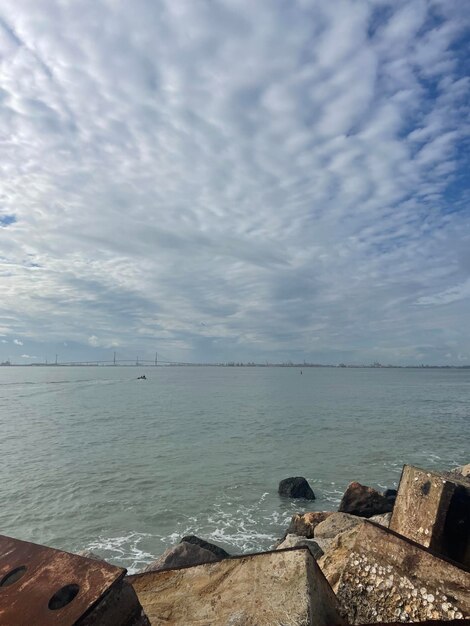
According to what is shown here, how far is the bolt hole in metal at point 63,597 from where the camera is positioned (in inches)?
96.3

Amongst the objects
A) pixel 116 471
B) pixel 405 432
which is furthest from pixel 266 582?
pixel 405 432

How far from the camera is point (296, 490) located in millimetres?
14641

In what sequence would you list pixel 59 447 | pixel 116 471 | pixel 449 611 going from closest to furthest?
pixel 449 611
pixel 116 471
pixel 59 447

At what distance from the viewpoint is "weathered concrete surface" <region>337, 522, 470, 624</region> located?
3.08m

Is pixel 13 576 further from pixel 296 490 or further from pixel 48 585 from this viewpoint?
pixel 296 490

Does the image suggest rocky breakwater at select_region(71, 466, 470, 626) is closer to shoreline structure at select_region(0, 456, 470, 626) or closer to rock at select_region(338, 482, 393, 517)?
shoreline structure at select_region(0, 456, 470, 626)

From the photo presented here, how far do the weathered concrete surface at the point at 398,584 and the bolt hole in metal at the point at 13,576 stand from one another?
2.46m

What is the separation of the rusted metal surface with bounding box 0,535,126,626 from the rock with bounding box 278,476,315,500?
1303 cm

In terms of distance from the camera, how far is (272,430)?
30094 millimetres

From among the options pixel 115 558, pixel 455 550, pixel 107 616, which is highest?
pixel 107 616

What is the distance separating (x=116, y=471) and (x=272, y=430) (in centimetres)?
1382

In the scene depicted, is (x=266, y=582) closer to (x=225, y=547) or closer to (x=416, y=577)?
(x=416, y=577)

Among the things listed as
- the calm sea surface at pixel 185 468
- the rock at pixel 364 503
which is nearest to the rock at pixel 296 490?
the calm sea surface at pixel 185 468

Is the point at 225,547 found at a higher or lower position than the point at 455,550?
lower
